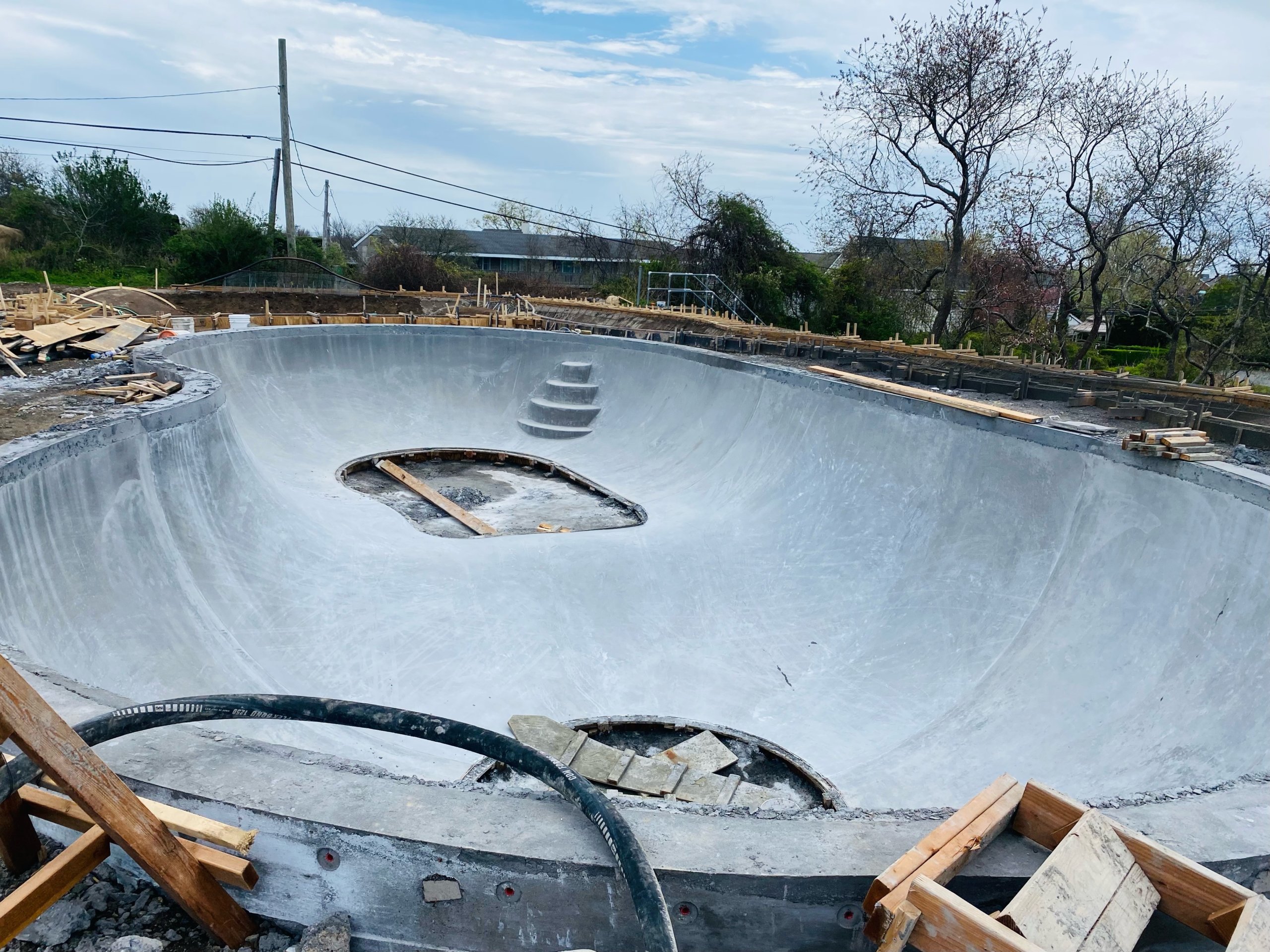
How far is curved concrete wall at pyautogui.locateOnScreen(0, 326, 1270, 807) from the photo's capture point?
5.32 m

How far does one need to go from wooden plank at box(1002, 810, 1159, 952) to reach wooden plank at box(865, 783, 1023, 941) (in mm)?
221

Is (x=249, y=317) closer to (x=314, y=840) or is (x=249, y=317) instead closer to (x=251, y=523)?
(x=251, y=523)

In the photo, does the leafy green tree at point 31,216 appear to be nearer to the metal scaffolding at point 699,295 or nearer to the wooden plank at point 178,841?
the metal scaffolding at point 699,295

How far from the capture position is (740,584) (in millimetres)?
9547

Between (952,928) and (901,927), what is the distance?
148mm

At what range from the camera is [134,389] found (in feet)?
28.6

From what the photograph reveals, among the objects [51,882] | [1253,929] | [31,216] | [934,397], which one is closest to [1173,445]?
[934,397]

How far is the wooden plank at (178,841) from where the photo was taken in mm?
2617

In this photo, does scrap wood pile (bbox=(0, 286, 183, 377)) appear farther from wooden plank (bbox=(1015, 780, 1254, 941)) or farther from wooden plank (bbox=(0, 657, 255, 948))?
wooden plank (bbox=(1015, 780, 1254, 941))

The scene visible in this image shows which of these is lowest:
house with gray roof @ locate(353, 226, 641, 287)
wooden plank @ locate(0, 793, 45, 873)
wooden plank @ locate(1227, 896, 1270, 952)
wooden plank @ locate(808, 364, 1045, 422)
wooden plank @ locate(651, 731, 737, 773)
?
wooden plank @ locate(651, 731, 737, 773)

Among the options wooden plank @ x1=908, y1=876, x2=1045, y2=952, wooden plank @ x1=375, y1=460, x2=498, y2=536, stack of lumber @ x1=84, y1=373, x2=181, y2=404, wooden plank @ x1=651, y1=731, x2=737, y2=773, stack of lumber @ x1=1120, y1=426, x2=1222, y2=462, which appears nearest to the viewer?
wooden plank @ x1=908, y1=876, x2=1045, y2=952

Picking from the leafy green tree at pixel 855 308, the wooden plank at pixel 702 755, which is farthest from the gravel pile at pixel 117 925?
the leafy green tree at pixel 855 308

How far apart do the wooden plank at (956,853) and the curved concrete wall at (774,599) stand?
2.34 m

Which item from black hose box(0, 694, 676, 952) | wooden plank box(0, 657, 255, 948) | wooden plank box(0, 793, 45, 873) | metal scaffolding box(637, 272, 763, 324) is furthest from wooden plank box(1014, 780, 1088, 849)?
metal scaffolding box(637, 272, 763, 324)
